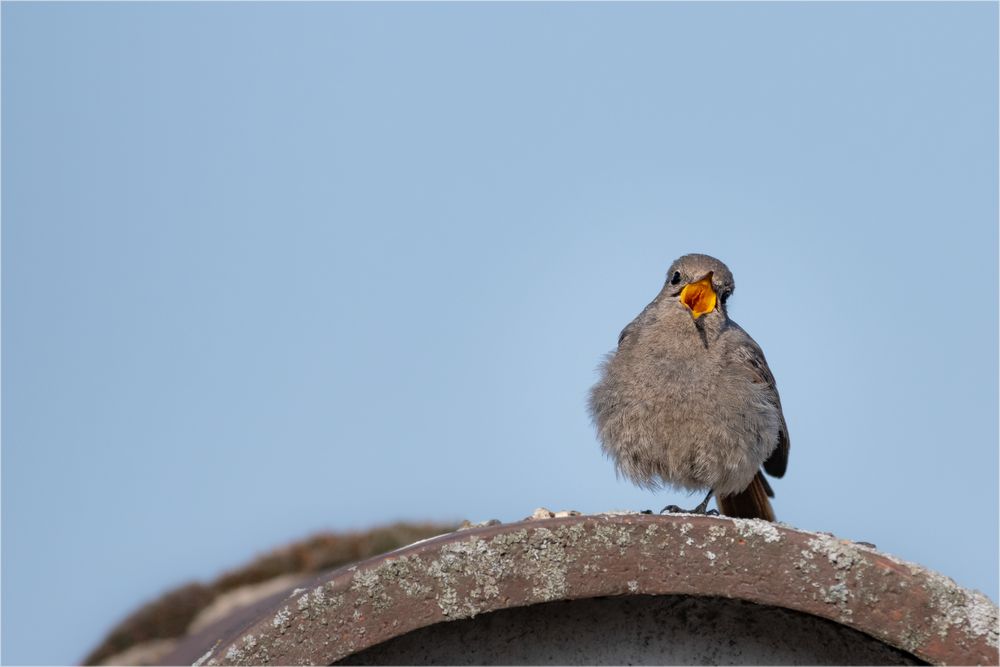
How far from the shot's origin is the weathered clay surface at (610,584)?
13.0 feet

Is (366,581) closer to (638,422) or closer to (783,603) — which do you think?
(783,603)

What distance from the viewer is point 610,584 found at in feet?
13.1

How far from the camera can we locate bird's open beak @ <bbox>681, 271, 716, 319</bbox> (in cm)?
755

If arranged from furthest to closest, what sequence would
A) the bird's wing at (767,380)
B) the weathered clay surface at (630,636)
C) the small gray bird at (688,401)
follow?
the bird's wing at (767,380), the small gray bird at (688,401), the weathered clay surface at (630,636)

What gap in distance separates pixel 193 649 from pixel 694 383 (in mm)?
2791

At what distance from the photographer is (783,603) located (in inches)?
157

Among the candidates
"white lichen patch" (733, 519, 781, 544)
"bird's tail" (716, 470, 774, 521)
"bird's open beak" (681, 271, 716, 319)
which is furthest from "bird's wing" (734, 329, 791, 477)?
"white lichen patch" (733, 519, 781, 544)

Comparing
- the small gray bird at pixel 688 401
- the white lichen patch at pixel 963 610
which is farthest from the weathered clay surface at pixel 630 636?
the small gray bird at pixel 688 401

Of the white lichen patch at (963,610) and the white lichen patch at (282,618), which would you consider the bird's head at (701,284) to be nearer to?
the white lichen patch at (963,610)

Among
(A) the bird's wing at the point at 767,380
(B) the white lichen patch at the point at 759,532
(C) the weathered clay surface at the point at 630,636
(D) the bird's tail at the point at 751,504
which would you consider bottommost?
(C) the weathered clay surface at the point at 630,636

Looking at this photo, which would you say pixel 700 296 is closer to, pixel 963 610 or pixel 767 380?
pixel 767 380

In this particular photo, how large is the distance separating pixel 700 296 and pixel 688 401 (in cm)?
92

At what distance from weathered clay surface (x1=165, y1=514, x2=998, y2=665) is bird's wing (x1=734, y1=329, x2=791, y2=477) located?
3.29m

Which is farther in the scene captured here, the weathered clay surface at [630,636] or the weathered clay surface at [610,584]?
the weathered clay surface at [630,636]
